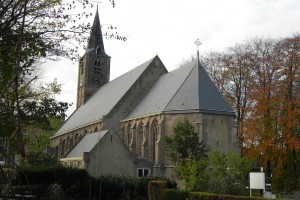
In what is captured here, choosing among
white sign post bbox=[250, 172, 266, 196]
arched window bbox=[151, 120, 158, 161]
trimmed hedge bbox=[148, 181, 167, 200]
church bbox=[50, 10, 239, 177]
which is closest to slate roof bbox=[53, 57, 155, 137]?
church bbox=[50, 10, 239, 177]

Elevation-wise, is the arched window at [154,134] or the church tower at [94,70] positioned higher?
the church tower at [94,70]

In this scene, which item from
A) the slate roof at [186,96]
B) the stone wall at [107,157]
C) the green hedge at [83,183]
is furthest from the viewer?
the slate roof at [186,96]

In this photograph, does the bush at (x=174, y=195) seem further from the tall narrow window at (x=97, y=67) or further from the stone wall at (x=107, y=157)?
the tall narrow window at (x=97, y=67)

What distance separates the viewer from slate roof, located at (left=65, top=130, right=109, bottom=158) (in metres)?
32.1

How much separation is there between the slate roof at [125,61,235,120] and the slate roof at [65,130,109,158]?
502 centimetres

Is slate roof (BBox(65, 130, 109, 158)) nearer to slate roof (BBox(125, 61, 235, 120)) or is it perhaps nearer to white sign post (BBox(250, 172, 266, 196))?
slate roof (BBox(125, 61, 235, 120))

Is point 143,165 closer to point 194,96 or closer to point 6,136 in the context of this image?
point 194,96

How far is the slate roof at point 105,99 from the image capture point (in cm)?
4197

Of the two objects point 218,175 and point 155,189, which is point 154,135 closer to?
point 218,175

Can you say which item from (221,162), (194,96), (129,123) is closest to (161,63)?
(129,123)

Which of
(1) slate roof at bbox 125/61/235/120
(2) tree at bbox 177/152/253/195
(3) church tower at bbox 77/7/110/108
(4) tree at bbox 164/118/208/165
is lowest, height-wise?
(2) tree at bbox 177/152/253/195

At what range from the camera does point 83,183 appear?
21.5 m

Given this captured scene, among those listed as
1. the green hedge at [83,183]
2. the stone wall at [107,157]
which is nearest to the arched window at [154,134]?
the stone wall at [107,157]

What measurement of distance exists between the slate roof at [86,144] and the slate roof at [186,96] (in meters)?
5.02
